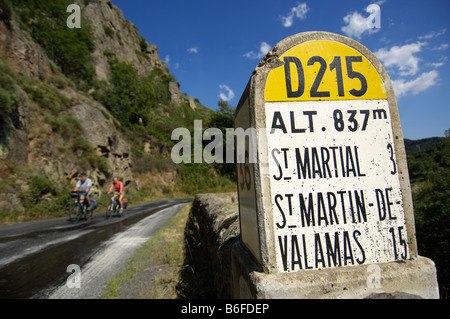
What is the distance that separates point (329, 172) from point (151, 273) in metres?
3.39

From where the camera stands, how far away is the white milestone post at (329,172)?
4.47ft

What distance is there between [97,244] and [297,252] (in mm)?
A: 5244

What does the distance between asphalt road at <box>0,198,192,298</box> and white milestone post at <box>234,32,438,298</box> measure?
9.19 ft

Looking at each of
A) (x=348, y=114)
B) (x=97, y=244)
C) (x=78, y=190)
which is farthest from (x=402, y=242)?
(x=78, y=190)

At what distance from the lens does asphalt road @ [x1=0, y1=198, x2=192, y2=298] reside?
3.14m

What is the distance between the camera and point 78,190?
29.8 ft

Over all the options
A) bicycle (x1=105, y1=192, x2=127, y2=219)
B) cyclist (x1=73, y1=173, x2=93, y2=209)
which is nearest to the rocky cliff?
cyclist (x1=73, y1=173, x2=93, y2=209)

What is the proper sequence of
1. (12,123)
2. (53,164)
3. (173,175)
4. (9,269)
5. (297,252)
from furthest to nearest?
(173,175) → (53,164) → (12,123) → (9,269) → (297,252)

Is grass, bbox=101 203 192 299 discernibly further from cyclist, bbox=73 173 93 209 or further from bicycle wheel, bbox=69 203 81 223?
cyclist, bbox=73 173 93 209

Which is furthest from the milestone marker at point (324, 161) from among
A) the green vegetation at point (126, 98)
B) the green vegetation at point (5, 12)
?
the green vegetation at point (126, 98)

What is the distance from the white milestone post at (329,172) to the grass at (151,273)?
2.18 m

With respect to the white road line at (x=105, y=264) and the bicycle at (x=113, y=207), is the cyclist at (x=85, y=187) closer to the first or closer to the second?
the bicycle at (x=113, y=207)
